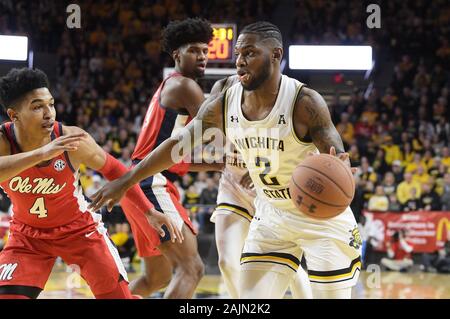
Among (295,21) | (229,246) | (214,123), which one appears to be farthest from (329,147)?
(295,21)

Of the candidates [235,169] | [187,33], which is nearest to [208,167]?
[235,169]

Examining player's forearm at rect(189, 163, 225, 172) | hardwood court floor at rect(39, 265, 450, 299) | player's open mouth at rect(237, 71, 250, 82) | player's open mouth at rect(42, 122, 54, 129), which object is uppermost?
player's open mouth at rect(237, 71, 250, 82)

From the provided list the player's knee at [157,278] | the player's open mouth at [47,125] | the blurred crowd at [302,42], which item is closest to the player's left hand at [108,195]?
the player's open mouth at [47,125]

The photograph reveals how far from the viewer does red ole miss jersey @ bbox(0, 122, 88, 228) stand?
3.91 metres

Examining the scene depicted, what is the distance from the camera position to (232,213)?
4953 millimetres

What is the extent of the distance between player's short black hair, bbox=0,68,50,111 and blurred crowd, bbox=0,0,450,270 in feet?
24.3

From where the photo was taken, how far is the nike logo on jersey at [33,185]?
3.90m

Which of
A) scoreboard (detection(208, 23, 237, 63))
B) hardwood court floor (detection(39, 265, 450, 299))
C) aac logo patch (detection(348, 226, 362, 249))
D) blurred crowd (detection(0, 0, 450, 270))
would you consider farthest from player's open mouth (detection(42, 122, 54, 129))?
blurred crowd (detection(0, 0, 450, 270))

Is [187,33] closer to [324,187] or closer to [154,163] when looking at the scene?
[154,163]

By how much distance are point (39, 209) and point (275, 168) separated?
1.31m

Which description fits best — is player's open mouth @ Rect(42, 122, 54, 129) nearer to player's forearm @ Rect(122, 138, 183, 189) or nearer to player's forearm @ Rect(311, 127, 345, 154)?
player's forearm @ Rect(122, 138, 183, 189)
